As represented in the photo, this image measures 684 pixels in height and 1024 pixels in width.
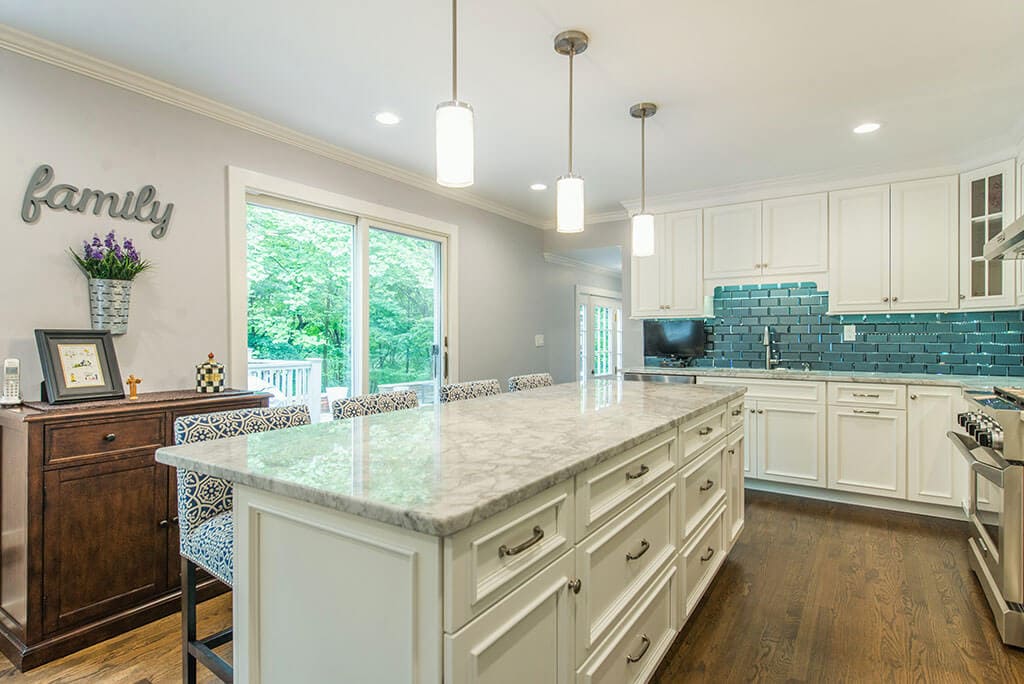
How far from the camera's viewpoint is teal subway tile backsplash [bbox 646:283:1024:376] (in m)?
3.68

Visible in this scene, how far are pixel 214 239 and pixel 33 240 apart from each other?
762 mm

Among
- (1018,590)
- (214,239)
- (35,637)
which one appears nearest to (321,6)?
(214,239)

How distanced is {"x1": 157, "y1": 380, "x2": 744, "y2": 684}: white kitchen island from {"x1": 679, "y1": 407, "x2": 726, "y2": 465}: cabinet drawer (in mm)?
185

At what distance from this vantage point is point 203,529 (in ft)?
5.27

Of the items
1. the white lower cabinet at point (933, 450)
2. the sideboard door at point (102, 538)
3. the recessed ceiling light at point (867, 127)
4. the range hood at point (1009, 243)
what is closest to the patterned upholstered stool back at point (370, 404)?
the sideboard door at point (102, 538)

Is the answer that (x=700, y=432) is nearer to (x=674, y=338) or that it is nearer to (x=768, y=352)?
(x=768, y=352)

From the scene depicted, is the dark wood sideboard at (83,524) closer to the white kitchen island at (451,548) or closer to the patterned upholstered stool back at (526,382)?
the white kitchen island at (451,548)

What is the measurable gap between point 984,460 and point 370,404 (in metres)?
2.70

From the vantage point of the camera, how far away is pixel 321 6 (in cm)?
200

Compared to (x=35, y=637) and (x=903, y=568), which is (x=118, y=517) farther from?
(x=903, y=568)

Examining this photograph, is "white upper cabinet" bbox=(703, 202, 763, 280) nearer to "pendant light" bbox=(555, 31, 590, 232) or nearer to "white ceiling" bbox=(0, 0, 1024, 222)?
"white ceiling" bbox=(0, 0, 1024, 222)

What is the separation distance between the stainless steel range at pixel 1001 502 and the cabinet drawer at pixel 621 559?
142 cm

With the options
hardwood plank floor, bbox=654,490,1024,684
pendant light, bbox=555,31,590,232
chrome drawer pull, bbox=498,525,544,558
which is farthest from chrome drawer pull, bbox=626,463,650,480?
pendant light, bbox=555,31,590,232

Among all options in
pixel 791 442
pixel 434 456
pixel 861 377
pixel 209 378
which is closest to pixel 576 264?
pixel 791 442
